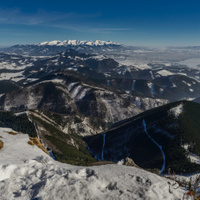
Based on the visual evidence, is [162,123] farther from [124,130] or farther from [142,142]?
[124,130]

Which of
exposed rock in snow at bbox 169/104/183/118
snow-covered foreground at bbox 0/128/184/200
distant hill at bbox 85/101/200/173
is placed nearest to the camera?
snow-covered foreground at bbox 0/128/184/200

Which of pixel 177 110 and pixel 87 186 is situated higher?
pixel 87 186

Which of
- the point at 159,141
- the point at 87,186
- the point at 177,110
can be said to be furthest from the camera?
the point at 177,110

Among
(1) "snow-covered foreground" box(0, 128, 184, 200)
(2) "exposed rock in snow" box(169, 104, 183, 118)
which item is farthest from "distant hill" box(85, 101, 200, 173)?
(1) "snow-covered foreground" box(0, 128, 184, 200)

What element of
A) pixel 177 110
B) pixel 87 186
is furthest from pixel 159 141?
pixel 87 186

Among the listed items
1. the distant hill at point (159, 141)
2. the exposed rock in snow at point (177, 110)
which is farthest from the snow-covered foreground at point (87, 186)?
Result: the exposed rock in snow at point (177, 110)

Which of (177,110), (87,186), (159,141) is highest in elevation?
(87,186)

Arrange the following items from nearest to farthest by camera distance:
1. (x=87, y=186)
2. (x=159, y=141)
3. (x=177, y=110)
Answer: (x=87, y=186) → (x=159, y=141) → (x=177, y=110)

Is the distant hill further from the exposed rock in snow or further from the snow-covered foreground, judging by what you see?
the snow-covered foreground

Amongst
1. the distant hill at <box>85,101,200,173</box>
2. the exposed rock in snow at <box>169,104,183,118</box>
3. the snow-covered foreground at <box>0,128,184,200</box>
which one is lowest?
the distant hill at <box>85,101,200,173</box>

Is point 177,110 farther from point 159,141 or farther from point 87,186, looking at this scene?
point 87,186

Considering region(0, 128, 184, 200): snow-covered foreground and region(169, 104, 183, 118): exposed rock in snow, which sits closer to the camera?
region(0, 128, 184, 200): snow-covered foreground
